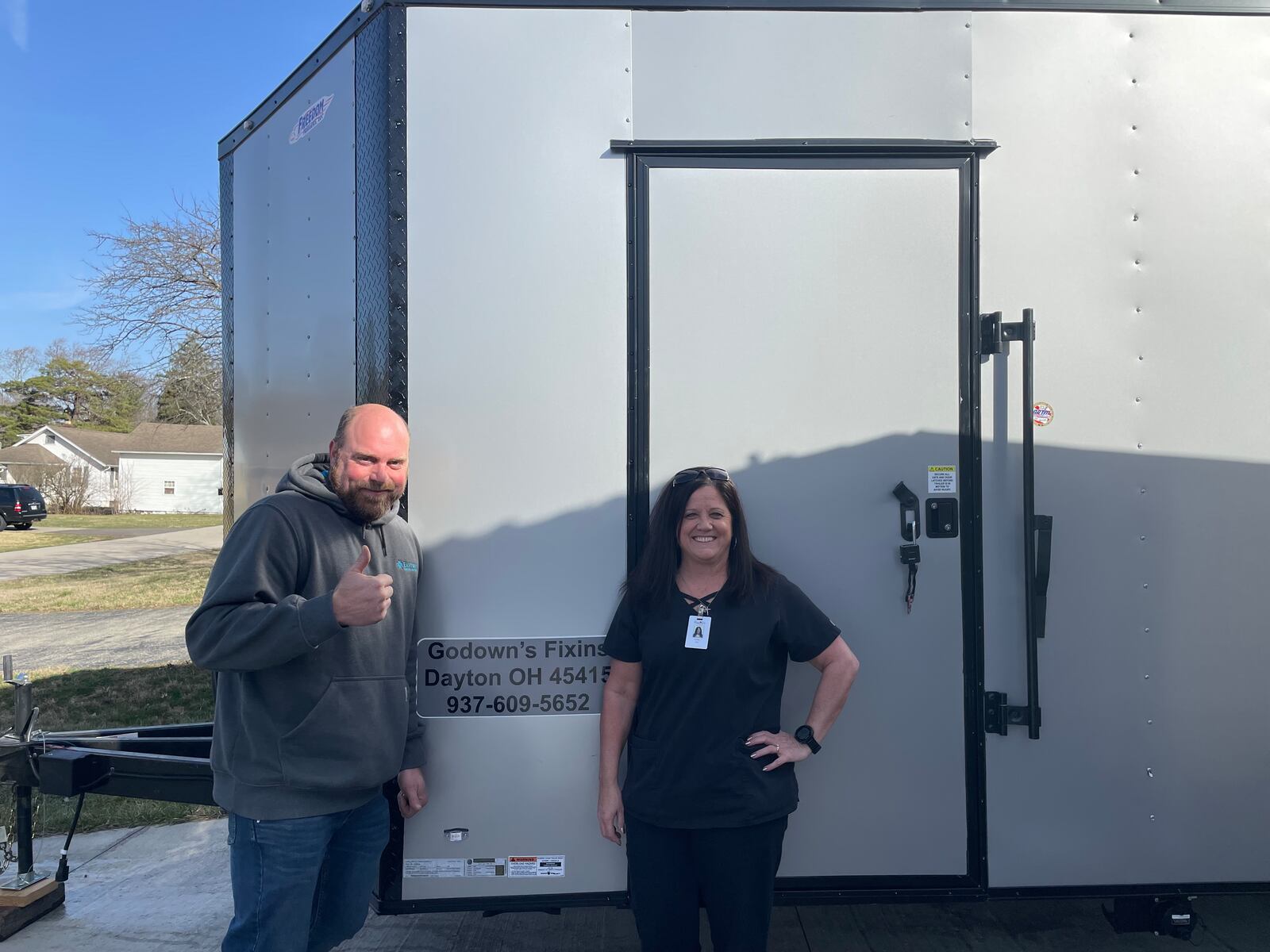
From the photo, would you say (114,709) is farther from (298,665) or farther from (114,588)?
(114,588)

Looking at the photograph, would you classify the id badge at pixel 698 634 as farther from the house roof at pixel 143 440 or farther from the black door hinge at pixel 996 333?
the house roof at pixel 143 440

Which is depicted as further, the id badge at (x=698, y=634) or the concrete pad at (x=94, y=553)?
the concrete pad at (x=94, y=553)

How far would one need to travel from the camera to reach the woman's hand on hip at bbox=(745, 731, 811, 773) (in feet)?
6.68

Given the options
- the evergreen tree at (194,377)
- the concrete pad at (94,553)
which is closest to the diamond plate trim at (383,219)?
the evergreen tree at (194,377)

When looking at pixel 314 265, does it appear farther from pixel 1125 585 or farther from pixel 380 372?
pixel 1125 585

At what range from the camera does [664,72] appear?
2.35 metres

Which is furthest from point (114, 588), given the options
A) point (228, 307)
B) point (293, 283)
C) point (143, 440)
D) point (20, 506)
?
point (143, 440)

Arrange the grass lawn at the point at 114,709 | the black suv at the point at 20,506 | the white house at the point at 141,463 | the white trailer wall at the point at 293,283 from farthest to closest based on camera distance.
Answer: the white house at the point at 141,463 → the black suv at the point at 20,506 → the grass lawn at the point at 114,709 → the white trailer wall at the point at 293,283

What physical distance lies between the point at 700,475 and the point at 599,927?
1915mm

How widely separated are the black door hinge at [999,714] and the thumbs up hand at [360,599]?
1.66 m

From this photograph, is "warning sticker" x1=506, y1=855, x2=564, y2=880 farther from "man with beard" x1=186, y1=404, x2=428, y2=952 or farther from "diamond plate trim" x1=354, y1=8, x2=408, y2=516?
"diamond plate trim" x1=354, y1=8, x2=408, y2=516

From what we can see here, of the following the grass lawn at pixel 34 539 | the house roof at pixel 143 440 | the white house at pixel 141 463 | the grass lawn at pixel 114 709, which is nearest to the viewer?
the grass lawn at pixel 114 709

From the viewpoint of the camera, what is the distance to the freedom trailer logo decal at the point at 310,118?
264cm

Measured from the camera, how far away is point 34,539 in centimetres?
2086
